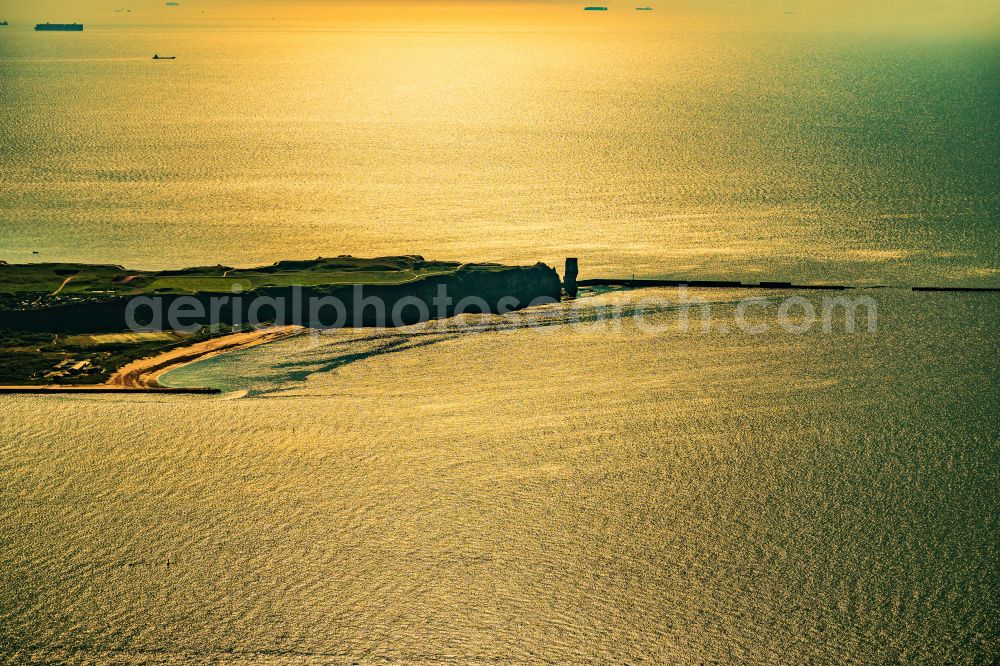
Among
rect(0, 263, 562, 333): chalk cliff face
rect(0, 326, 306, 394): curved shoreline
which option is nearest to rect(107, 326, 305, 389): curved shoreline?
rect(0, 326, 306, 394): curved shoreline

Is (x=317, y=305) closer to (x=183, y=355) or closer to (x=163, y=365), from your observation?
(x=183, y=355)

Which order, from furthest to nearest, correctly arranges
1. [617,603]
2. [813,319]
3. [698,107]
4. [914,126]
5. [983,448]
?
[698,107], [914,126], [813,319], [983,448], [617,603]

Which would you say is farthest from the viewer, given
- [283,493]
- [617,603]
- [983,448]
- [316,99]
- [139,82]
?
[139,82]

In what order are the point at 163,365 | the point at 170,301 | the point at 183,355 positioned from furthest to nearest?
the point at 170,301, the point at 183,355, the point at 163,365

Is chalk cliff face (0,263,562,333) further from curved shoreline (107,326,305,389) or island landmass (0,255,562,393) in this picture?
curved shoreline (107,326,305,389)

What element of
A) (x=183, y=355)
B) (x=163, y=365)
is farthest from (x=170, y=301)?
(x=163, y=365)

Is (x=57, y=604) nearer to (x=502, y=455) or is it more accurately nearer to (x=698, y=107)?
(x=502, y=455)

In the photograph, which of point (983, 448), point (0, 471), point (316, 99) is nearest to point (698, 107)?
point (316, 99)
